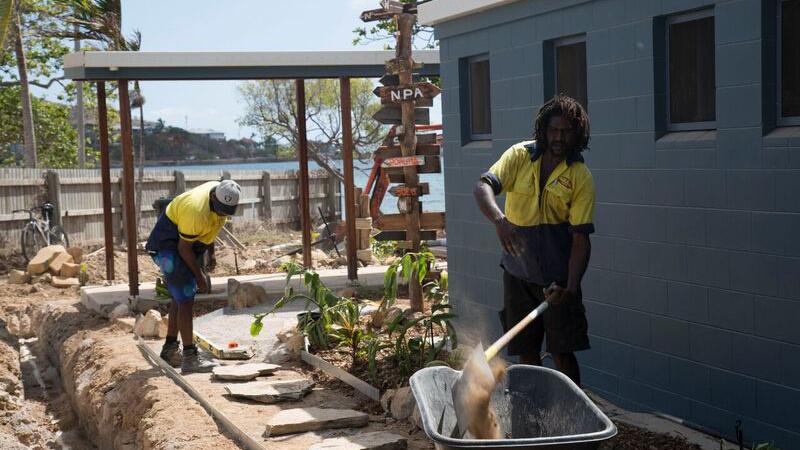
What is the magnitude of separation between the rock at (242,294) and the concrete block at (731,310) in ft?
23.5

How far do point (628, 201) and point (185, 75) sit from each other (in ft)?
23.7

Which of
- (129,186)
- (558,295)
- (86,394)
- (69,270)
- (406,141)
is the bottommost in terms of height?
(86,394)

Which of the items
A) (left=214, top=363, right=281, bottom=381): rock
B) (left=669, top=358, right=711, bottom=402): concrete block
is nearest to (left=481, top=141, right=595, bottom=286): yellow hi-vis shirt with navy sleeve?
(left=669, top=358, right=711, bottom=402): concrete block

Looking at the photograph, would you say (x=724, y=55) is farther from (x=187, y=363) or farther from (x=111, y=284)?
(x=111, y=284)

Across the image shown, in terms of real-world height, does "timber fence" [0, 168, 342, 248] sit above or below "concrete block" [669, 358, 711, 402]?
above

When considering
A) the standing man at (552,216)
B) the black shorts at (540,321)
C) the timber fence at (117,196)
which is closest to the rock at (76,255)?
the timber fence at (117,196)

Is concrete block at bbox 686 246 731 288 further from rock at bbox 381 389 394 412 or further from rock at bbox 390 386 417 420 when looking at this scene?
rock at bbox 381 389 394 412

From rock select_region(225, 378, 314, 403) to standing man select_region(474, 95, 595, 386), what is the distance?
247 cm

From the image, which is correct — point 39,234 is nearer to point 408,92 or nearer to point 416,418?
point 408,92

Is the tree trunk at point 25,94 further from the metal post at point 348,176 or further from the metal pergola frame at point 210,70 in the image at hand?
the metal post at point 348,176

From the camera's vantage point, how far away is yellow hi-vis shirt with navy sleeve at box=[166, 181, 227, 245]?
925cm

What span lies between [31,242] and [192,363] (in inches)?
456

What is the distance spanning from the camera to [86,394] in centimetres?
1035

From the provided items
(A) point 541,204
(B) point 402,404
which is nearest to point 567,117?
(A) point 541,204
